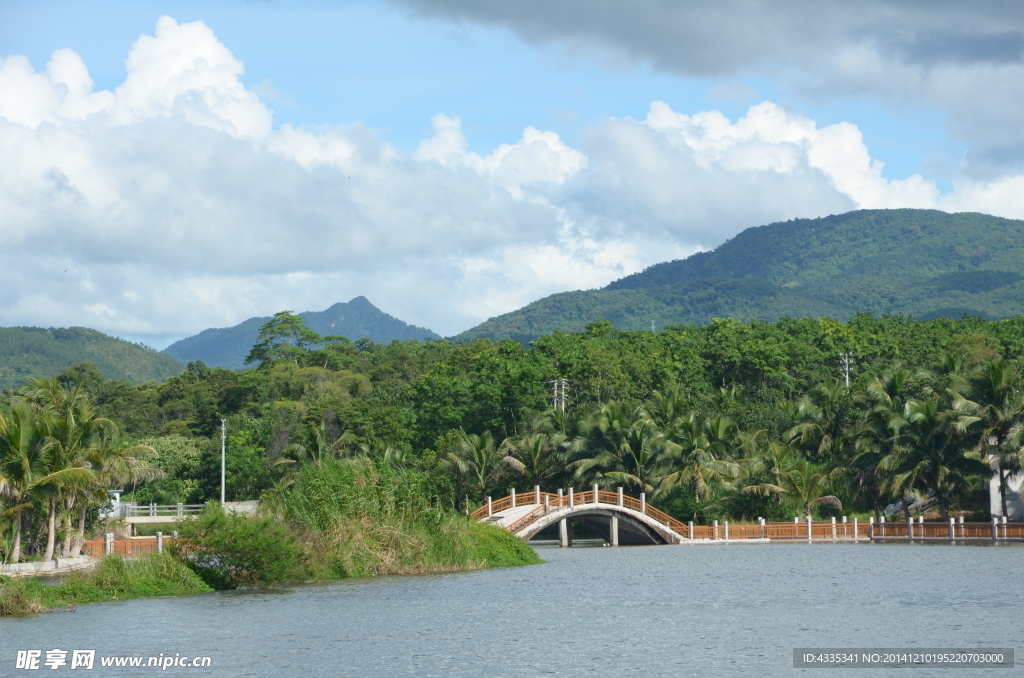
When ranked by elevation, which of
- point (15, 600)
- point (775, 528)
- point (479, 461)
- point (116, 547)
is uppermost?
point (479, 461)

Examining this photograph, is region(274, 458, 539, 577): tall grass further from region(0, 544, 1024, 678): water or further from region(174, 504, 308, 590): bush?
region(174, 504, 308, 590): bush

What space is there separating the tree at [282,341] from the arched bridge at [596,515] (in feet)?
192

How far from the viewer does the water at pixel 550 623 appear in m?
21.7

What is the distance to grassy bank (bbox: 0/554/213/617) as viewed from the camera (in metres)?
25.3

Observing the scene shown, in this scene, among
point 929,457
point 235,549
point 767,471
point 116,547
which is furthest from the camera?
point 767,471

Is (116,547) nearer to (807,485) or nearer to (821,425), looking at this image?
(807,485)

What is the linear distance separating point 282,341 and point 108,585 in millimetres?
88191

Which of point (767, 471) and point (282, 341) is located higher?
point (282, 341)

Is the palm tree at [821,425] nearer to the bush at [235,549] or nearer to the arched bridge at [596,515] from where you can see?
the arched bridge at [596,515]

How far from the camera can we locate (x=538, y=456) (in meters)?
63.1

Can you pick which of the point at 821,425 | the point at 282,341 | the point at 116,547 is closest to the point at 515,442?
the point at 821,425

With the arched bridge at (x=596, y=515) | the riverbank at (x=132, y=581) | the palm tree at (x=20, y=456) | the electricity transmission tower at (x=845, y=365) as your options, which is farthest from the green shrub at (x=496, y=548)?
the electricity transmission tower at (x=845, y=365)

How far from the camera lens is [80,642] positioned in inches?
910

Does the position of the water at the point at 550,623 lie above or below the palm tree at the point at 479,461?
below
